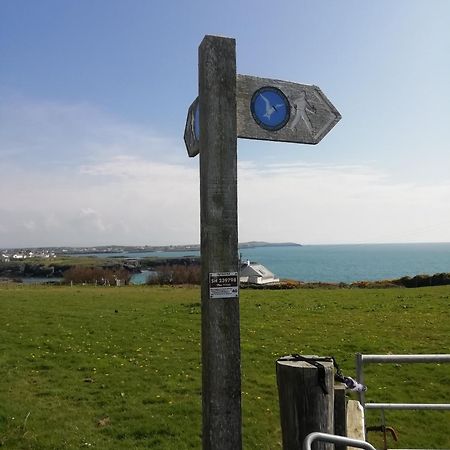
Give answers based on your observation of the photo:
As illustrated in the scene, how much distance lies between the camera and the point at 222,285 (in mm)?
3324

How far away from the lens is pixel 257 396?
9508 millimetres

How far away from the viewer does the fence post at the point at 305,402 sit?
3.27 meters

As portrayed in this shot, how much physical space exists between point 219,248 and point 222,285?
0.26 m

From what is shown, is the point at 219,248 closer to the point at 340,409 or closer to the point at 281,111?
the point at 281,111

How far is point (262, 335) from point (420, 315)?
8778 mm

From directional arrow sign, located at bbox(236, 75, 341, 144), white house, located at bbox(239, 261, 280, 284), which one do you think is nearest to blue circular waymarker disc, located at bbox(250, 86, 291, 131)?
directional arrow sign, located at bbox(236, 75, 341, 144)

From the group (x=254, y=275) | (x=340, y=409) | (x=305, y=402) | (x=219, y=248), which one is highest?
(x=219, y=248)

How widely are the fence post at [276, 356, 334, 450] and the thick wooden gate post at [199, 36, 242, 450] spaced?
36cm

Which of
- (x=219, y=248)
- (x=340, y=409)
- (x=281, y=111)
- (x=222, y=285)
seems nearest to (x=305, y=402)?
(x=340, y=409)

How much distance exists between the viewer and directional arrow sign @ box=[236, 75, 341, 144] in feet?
11.7

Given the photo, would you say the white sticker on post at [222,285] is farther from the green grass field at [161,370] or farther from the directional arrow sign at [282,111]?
the green grass field at [161,370]

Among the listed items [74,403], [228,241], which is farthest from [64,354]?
[228,241]

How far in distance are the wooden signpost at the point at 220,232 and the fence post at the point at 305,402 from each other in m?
0.36

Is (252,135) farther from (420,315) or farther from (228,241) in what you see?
(420,315)
